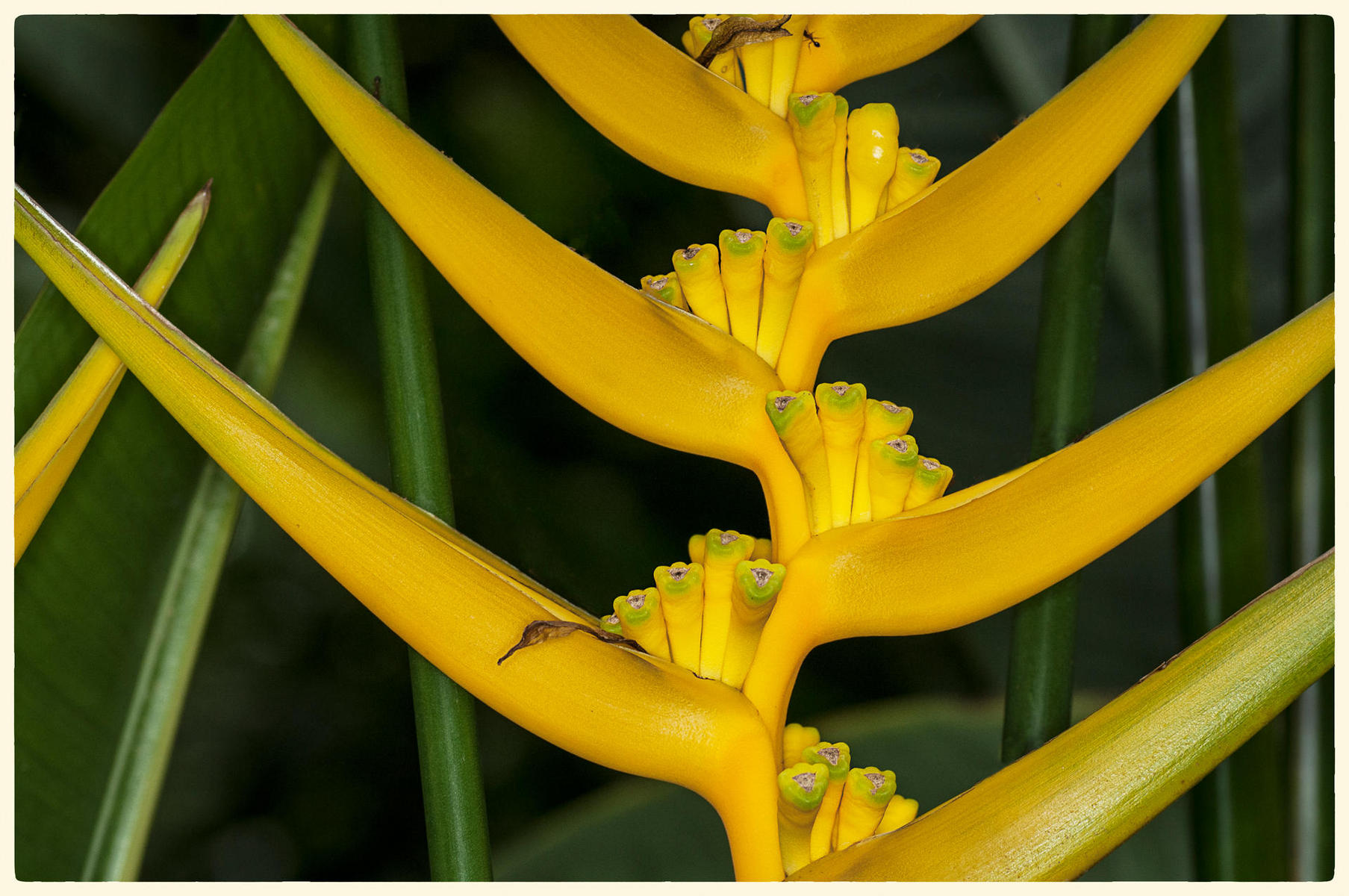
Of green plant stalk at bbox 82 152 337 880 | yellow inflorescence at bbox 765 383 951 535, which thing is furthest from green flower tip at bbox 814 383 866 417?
green plant stalk at bbox 82 152 337 880

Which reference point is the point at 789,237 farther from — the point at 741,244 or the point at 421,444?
the point at 421,444

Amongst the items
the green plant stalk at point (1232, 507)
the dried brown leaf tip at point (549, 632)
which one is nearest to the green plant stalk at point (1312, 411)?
the green plant stalk at point (1232, 507)

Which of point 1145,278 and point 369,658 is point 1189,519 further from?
point 369,658

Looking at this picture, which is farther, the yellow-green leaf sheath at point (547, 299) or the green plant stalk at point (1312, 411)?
the green plant stalk at point (1312, 411)

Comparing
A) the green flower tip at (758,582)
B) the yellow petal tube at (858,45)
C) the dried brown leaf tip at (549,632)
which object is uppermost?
the yellow petal tube at (858,45)

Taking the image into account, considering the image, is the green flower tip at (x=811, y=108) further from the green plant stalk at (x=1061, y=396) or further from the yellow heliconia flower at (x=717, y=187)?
the green plant stalk at (x=1061, y=396)

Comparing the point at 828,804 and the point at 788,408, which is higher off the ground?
the point at 788,408

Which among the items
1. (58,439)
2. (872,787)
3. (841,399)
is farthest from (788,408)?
(58,439)
